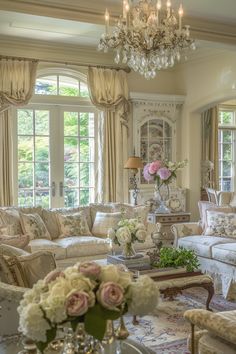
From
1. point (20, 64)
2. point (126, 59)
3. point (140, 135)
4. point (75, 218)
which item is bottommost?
point (75, 218)

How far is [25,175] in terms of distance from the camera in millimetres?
7160

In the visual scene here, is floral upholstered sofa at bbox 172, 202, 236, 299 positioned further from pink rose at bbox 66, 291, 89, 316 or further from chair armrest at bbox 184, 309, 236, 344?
pink rose at bbox 66, 291, 89, 316

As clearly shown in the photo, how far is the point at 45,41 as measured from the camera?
6.92 meters

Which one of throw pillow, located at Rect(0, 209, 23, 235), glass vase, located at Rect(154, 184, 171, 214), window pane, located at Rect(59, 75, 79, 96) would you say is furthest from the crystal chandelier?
window pane, located at Rect(59, 75, 79, 96)

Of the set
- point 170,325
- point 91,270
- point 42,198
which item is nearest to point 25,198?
point 42,198

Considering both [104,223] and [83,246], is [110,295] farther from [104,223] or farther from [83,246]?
[104,223]

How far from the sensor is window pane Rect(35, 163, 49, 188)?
725 cm

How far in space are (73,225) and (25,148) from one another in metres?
1.69

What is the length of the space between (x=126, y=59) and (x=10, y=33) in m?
2.67

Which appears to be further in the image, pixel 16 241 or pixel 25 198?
pixel 25 198

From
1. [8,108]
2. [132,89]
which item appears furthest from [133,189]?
[8,108]

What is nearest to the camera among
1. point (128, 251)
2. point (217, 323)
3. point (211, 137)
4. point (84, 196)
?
point (217, 323)

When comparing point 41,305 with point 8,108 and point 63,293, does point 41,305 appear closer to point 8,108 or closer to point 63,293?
point 63,293

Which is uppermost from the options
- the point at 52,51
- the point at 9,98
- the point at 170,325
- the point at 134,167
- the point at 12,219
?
the point at 52,51
